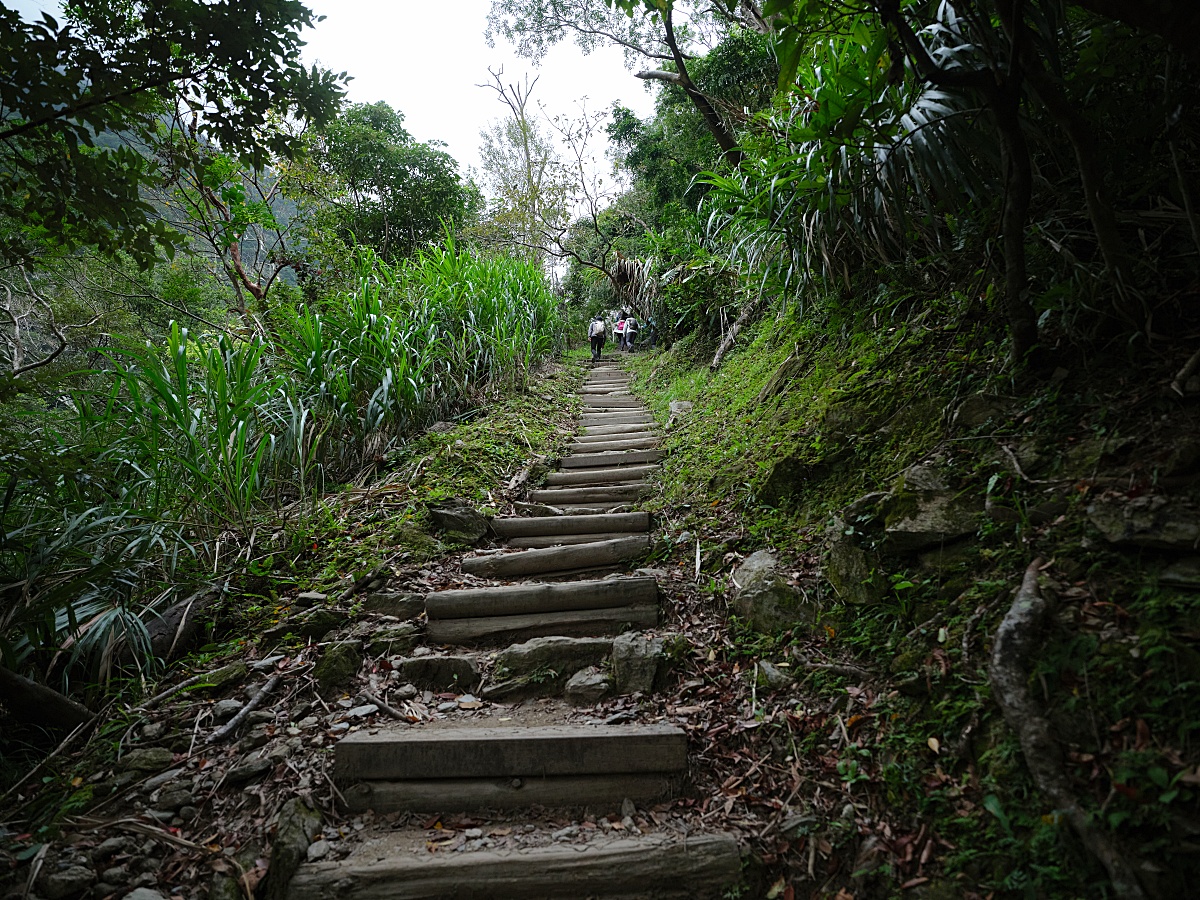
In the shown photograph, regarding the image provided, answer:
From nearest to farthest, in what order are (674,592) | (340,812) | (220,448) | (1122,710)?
(1122,710), (340,812), (674,592), (220,448)

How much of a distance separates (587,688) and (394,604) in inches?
41.4

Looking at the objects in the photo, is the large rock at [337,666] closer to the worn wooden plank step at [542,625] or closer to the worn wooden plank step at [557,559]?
the worn wooden plank step at [542,625]

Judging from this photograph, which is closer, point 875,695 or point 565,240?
point 875,695

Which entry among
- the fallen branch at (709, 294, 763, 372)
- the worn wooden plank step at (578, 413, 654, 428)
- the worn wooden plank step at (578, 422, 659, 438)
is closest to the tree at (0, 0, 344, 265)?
the worn wooden plank step at (578, 422, 659, 438)

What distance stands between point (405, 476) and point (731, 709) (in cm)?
255

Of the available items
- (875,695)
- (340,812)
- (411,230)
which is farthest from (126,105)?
(411,230)

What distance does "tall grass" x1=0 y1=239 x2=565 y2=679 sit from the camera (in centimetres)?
204

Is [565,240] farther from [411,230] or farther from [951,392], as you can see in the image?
[951,392]

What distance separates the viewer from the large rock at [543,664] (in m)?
2.16

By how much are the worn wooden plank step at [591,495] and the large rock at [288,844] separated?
93.3 inches

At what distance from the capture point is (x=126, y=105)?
1.59 metres

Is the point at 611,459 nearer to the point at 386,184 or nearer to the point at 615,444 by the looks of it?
the point at 615,444

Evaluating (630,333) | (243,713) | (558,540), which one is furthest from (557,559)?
(630,333)

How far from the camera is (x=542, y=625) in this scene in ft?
8.05
